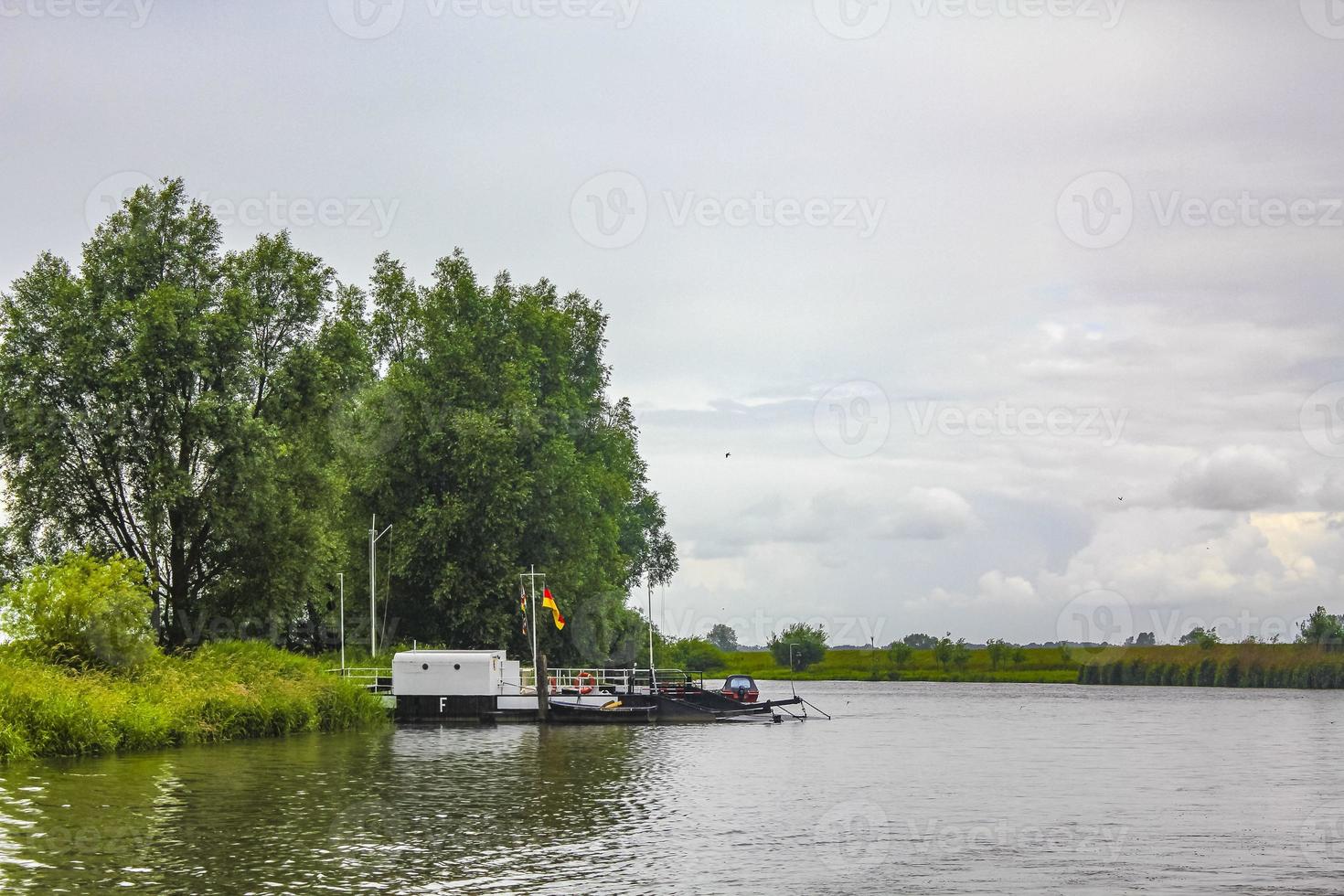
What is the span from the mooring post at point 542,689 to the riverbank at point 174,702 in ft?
21.2

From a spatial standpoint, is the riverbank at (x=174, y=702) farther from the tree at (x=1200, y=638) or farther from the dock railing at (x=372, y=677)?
the tree at (x=1200, y=638)

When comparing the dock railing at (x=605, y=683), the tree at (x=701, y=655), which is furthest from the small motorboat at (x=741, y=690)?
the tree at (x=701, y=655)

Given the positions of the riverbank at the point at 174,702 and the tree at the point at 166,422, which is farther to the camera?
the tree at the point at 166,422

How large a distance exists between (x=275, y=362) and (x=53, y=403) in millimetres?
8933

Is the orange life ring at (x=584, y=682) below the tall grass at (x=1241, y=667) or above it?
above

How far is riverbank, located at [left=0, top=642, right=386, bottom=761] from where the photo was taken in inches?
1387

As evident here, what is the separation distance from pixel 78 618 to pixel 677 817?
23.0 m

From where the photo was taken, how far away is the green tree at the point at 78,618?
40625 mm

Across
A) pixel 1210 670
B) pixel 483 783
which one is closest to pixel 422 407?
pixel 483 783

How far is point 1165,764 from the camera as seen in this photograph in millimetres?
40406

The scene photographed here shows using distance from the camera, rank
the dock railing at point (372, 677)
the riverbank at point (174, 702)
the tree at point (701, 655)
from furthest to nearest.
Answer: the tree at point (701, 655) → the dock railing at point (372, 677) → the riverbank at point (174, 702)

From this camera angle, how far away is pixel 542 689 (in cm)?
5544

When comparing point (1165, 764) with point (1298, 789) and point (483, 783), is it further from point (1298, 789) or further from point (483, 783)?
point (483, 783)

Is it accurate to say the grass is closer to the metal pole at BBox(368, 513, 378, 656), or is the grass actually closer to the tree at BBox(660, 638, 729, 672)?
the tree at BBox(660, 638, 729, 672)
